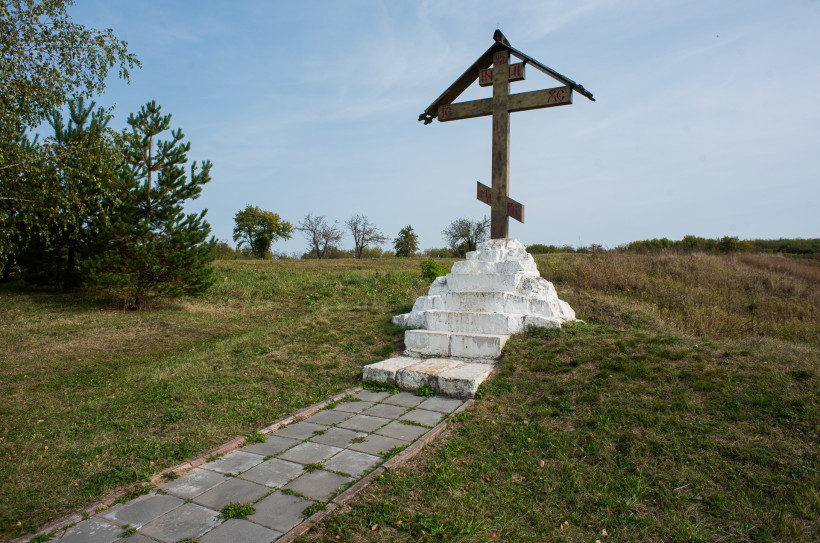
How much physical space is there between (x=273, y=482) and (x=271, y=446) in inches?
27.2

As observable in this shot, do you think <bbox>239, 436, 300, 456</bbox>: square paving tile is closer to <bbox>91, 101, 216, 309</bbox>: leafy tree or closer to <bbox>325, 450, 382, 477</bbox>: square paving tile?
<bbox>325, 450, 382, 477</bbox>: square paving tile

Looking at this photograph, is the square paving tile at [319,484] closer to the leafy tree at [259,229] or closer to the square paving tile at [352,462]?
the square paving tile at [352,462]

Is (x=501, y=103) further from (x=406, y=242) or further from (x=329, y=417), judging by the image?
(x=406, y=242)

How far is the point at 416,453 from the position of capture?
365cm

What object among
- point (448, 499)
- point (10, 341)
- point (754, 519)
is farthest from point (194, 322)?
point (754, 519)

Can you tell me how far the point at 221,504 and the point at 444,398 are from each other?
8.29 feet

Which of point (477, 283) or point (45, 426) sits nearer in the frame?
point (45, 426)

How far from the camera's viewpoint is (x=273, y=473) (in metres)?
3.36

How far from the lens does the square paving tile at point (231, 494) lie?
297 centimetres

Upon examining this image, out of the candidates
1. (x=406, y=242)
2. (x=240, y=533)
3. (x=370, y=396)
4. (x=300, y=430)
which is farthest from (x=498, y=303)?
(x=406, y=242)

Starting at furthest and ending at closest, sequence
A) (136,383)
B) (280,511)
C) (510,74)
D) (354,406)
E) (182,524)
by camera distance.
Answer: (510,74), (136,383), (354,406), (280,511), (182,524)

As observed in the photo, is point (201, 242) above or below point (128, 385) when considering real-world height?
above

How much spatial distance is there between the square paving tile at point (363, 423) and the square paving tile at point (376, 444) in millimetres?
225

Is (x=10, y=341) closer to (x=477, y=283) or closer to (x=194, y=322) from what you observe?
(x=194, y=322)
